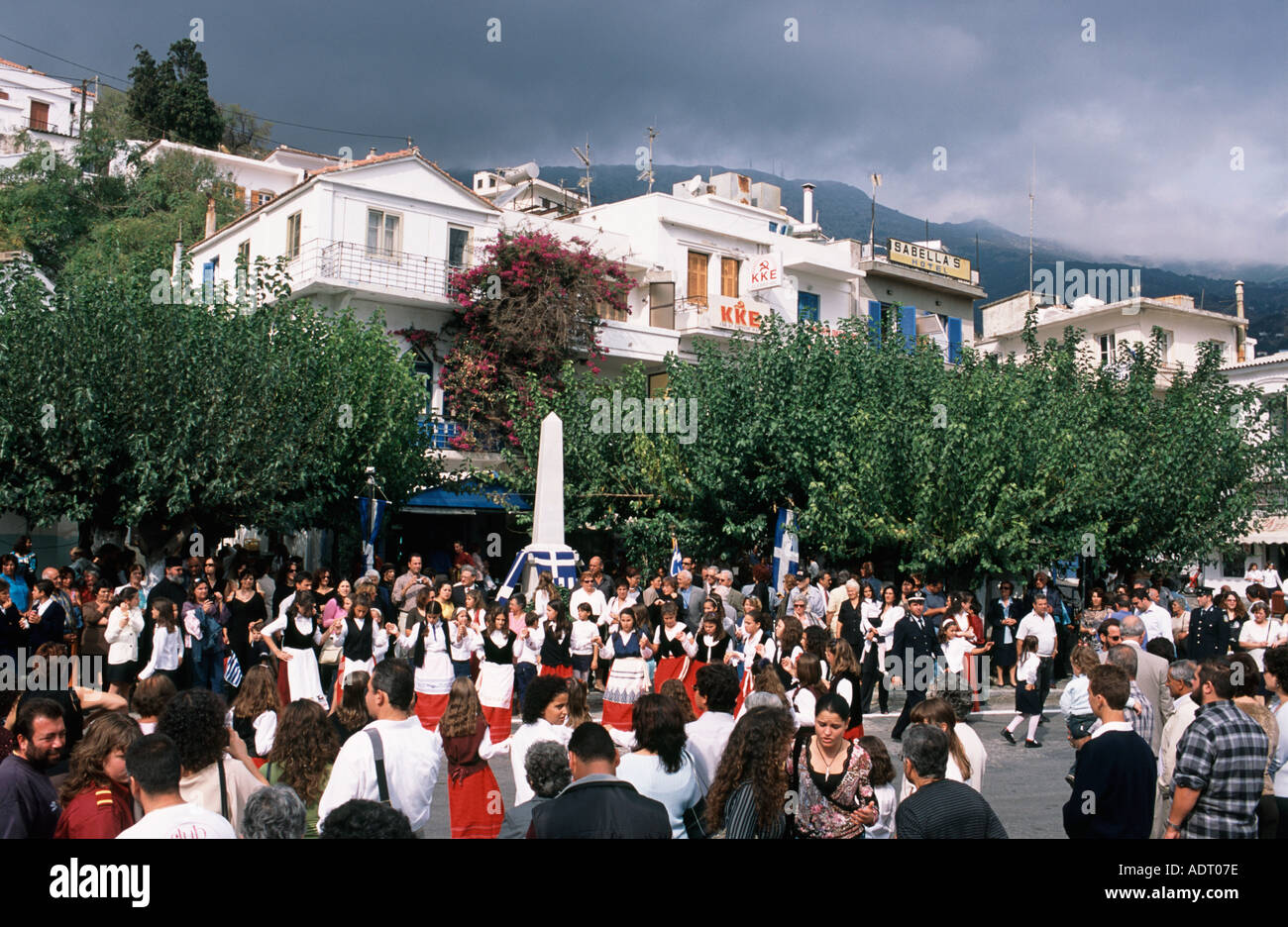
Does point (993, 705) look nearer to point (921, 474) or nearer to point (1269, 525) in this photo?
Result: point (921, 474)

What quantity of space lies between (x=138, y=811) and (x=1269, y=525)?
119 ft

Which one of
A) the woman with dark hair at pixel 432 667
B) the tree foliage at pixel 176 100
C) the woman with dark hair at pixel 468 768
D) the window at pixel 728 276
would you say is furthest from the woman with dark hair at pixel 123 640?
the tree foliage at pixel 176 100

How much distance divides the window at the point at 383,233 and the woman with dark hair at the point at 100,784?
2205 cm

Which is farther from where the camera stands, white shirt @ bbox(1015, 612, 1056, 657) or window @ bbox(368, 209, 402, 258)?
window @ bbox(368, 209, 402, 258)

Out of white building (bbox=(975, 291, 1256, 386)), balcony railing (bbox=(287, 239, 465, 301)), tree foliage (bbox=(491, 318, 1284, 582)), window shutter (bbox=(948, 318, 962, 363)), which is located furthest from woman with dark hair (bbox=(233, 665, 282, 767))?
white building (bbox=(975, 291, 1256, 386))

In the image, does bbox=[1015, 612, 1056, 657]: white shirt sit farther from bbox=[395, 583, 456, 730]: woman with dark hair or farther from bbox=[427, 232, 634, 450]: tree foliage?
bbox=[427, 232, 634, 450]: tree foliage

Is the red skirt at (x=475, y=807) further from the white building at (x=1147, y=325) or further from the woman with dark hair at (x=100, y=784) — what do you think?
the white building at (x=1147, y=325)

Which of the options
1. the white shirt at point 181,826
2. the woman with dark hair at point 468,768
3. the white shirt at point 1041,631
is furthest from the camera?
the white shirt at point 1041,631

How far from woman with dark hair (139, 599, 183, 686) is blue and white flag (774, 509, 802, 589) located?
10.7 m

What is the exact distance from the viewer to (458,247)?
89.4ft

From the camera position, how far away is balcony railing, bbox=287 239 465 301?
978 inches

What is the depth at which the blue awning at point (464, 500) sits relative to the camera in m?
24.1

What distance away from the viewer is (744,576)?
2250cm
